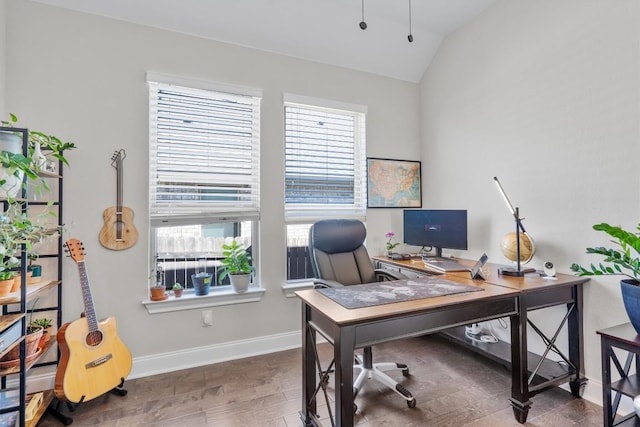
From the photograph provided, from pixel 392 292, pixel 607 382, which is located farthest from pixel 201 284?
pixel 607 382

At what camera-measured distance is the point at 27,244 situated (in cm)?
154

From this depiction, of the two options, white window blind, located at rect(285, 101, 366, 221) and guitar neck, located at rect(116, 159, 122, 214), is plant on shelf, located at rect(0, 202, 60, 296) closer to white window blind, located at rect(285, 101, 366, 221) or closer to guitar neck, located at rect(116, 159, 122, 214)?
guitar neck, located at rect(116, 159, 122, 214)

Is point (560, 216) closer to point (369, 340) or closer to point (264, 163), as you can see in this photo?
point (369, 340)

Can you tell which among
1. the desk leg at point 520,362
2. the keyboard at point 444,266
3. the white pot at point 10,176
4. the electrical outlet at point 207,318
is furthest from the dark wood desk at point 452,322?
the white pot at point 10,176

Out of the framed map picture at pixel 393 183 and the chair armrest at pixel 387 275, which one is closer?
the chair armrest at pixel 387 275

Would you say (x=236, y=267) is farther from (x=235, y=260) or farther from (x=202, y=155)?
(x=202, y=155)

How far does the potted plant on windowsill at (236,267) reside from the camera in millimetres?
2656

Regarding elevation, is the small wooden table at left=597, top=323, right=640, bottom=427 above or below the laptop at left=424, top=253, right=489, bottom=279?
below

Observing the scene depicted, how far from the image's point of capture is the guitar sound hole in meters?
1.96

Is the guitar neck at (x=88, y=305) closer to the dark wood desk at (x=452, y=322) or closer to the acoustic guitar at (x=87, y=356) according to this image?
the acoustic guitar at (x=87, y=356)

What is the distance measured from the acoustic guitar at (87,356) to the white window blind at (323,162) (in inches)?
63.0

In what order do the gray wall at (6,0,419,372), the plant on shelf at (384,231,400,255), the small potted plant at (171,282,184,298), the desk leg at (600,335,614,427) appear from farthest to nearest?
1. the plant on shelf at (384,231,400,255)
2. the small potted plant at (171,282,184,298)
3. the gray wall at (6,0,419,372)
4. the desk leg at (600,335,614,427)

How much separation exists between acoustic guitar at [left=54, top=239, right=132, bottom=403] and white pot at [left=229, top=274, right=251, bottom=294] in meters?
0.87

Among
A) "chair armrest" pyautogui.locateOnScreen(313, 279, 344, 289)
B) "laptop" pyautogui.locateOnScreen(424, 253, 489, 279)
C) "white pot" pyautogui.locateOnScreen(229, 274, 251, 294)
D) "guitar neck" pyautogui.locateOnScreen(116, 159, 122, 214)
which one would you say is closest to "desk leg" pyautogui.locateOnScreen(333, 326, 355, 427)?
"chair armrest" pyautogui.locateOnScreen(313, 279, 344, 289)
